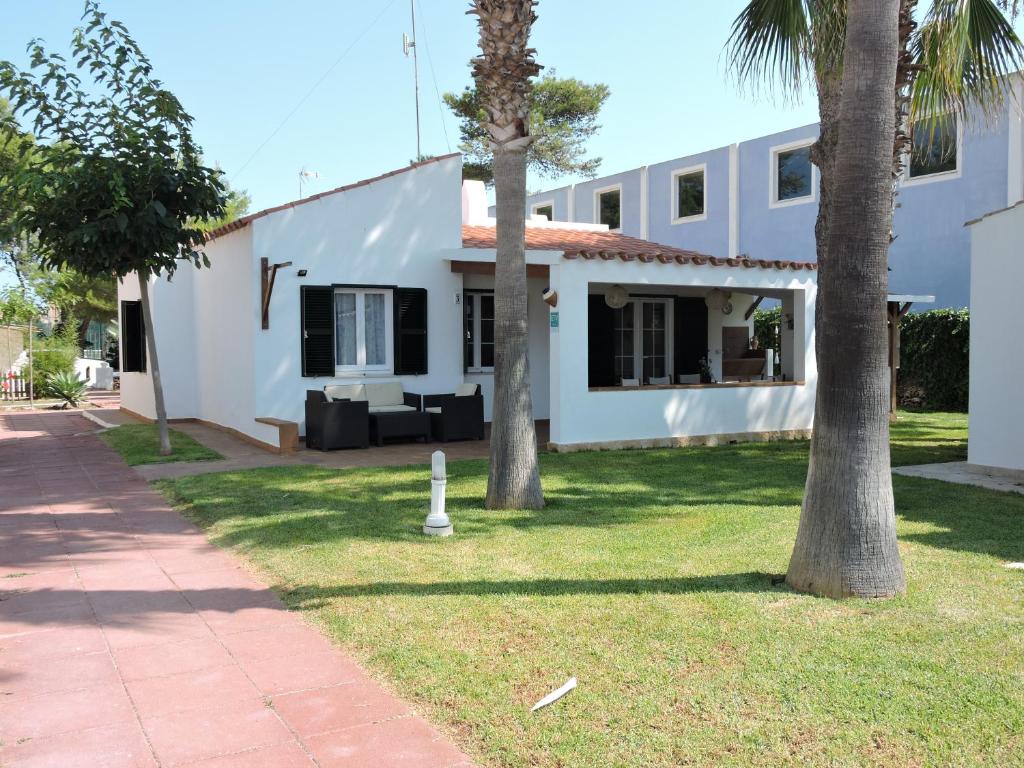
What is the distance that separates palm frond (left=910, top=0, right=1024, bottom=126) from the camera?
8.66 m

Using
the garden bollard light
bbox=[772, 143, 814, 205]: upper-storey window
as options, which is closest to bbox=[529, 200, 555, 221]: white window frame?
bbox=[772, 143, 814, 205]: upper-storey window

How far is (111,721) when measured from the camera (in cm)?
394

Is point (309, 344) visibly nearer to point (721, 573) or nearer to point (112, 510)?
point (112, 510)

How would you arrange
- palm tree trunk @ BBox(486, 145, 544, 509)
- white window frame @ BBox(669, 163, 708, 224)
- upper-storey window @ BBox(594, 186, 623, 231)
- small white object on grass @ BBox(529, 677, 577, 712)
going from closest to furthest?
small white object on grass @ BBox(529, 677, 577, 712)
palm tree trunk @ BBox(486, 145, 544, 509)
white window frame @ BBox(669, 163, 708, 224)
upper-storey window @ BBox(594, 186, 623, 231)

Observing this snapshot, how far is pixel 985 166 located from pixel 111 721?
857 inches

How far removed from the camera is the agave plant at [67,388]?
2253 cm

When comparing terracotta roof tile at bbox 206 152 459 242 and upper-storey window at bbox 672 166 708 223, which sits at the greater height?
upper-storey window at bbox 672 166 708 223

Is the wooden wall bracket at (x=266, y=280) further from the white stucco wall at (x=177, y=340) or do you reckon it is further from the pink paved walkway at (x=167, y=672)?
the pink paved walkway at (x=167, y=672)

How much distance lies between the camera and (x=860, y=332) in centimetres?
526

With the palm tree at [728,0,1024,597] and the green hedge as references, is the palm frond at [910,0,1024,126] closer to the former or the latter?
the palm tree at [728,0,1024,597]

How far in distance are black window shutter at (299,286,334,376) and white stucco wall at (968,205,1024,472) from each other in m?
8.89

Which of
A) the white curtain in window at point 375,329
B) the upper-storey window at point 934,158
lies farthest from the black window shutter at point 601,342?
the upper-storey window at point 934,158

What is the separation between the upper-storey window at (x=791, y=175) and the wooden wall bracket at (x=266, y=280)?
16852 millimetres

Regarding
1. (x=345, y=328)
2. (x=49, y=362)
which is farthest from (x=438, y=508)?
(x=49, y=362)
